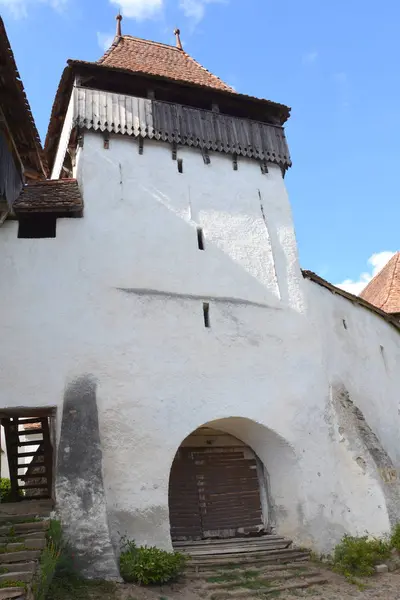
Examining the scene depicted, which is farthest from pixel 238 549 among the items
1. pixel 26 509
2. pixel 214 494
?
pixel 26 509

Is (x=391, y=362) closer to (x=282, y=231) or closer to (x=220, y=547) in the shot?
(x=282, y=231)

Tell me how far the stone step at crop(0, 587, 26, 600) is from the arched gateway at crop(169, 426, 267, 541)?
16.6ft

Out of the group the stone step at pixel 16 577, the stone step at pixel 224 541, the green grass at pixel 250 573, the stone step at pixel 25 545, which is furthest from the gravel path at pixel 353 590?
the stone step at pixel 16 577

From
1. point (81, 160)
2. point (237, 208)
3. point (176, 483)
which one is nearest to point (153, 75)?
point (81, 160)

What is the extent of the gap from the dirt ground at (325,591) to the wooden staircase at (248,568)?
143 millimetres

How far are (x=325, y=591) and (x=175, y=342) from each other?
5062 millimetres

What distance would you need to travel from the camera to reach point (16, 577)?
601 cm

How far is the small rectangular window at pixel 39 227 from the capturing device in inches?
424

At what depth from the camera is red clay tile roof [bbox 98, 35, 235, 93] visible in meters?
13.6

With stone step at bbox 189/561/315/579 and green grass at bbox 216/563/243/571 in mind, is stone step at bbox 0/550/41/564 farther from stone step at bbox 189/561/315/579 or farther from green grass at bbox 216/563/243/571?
green grass at bbox 216/563/243/571

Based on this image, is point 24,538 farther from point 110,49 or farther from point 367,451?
point 110,49

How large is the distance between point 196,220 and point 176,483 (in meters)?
5.85

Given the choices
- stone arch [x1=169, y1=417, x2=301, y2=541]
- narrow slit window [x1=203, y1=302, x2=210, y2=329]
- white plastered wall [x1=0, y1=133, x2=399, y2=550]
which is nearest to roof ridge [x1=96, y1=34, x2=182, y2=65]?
white plastered wall [x1=0, y1=133, x2=399, y2=550]

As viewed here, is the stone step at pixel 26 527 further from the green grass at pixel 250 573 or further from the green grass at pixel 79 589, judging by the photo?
the green grass at pixel 250 573
